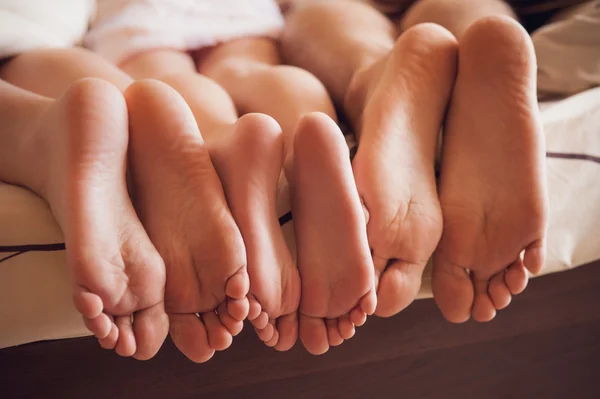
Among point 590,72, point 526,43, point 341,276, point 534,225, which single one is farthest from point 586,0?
point 341,276

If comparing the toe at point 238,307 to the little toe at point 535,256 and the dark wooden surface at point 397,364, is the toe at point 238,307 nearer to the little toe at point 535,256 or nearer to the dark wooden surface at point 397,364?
the dark wooden surface at point 397,364

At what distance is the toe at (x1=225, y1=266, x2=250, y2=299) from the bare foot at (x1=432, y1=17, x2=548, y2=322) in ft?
0.84

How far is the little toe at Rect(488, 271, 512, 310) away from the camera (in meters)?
0.65

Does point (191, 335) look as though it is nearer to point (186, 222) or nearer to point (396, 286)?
point (186, 222)

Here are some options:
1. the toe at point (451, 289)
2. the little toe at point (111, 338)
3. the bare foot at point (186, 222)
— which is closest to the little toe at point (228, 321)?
the bare foot at point (186, 222)

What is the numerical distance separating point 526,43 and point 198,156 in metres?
0.40

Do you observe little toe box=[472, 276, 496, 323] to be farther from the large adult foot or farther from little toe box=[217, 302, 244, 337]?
little toe box=[217, 302, 244, 337]

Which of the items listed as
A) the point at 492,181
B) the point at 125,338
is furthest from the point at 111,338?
the point at 492,181

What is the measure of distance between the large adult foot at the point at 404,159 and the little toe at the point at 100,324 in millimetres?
282

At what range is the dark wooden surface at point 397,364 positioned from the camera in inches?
24.2

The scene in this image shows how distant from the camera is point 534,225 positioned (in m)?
0.61

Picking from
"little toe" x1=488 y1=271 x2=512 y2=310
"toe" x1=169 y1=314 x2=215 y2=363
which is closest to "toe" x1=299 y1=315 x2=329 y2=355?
"toe" x1=169 y1=314 x2=215 y2=363

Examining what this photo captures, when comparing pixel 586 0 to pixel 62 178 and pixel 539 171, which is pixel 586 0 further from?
pixel 62 178

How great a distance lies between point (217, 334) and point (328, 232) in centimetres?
16
